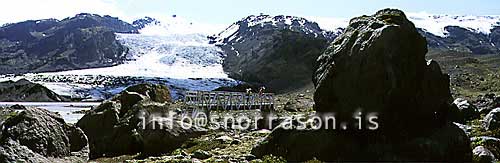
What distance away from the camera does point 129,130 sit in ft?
95.7

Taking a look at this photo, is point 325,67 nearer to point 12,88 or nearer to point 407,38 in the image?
point 407,38

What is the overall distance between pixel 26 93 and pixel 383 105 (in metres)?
122

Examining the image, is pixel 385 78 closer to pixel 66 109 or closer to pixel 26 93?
pixel 66 109

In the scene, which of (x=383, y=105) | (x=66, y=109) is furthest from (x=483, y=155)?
(x=66, y=109)

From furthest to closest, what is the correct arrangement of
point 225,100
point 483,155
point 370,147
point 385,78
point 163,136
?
1. point 225,100
2. point 163,136
3. point 370,147
4. point 483,155
5. point 385,78

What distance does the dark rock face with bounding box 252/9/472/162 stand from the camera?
1898cm

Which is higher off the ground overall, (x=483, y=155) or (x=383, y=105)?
(x=383, y=105)

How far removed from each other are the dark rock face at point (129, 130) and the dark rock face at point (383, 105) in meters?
7.65

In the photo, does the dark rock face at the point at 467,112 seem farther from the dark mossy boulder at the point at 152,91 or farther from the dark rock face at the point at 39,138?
the dark rock face at the point at 39,138

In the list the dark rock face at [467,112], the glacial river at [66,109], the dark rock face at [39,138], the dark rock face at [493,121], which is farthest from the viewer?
the glacial river at [66,109]

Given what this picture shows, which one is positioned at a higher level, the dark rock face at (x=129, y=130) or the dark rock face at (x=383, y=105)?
the dark rock face at (x=383, y=105)

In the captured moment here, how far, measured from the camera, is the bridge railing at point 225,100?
1686 inches

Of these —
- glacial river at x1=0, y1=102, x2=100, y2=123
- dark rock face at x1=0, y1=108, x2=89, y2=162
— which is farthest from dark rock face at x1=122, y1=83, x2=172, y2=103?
dark rock face at x1=0, y1=108, x2=89, y2=162

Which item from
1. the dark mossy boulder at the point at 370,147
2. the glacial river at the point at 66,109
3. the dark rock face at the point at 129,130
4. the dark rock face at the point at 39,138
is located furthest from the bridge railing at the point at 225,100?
the dark rock face at the point at 39,138
